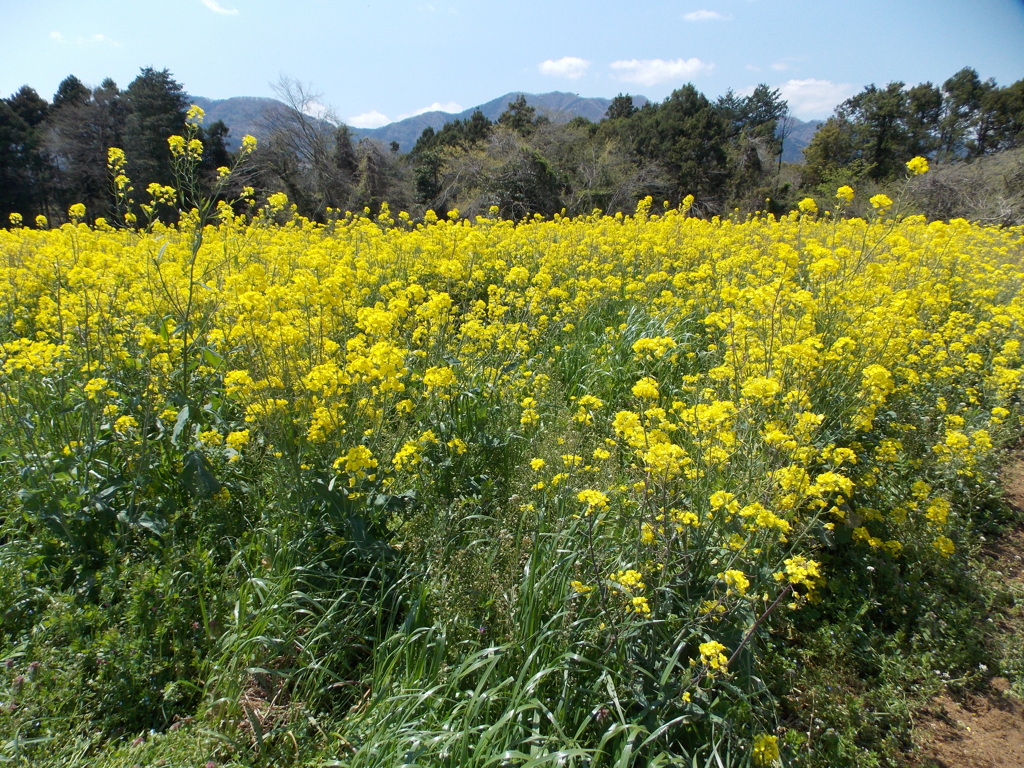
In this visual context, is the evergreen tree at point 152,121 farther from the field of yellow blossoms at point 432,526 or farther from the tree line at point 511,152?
the field of yellow blossoms at point 432,526

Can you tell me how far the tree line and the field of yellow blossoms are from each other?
1364 cm

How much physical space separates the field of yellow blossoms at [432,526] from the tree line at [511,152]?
13637 millimetres

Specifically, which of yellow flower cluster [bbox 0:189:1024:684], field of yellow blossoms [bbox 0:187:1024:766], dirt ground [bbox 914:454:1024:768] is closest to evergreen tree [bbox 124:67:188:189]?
yellow flower cluster [bbox 0:189:1024:684]

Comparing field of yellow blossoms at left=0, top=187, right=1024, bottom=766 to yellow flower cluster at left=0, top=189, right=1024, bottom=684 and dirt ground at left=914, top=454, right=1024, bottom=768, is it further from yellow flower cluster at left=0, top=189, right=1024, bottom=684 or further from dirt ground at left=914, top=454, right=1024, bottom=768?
dirt ground at left=914, top=454, right=1024, bottom=768

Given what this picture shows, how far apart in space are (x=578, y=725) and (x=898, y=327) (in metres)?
3.16

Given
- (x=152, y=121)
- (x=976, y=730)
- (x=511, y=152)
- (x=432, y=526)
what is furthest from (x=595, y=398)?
(x=152, y=121)

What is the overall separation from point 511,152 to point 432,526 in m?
20.4

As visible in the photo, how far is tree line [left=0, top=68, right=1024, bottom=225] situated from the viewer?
21094 mm

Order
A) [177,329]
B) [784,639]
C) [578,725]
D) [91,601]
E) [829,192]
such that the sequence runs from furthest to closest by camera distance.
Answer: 1. [829,192]
2. [177,329]
3. [784,639]
4. [91,601]
5. [578,725]

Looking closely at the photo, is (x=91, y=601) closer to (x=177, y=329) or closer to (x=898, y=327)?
(x=177, y=329)

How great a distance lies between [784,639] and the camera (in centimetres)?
234

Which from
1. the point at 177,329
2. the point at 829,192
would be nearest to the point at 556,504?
the point at 177,329

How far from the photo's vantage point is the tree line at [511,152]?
69.2 feet

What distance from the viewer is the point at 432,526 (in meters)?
2.37
